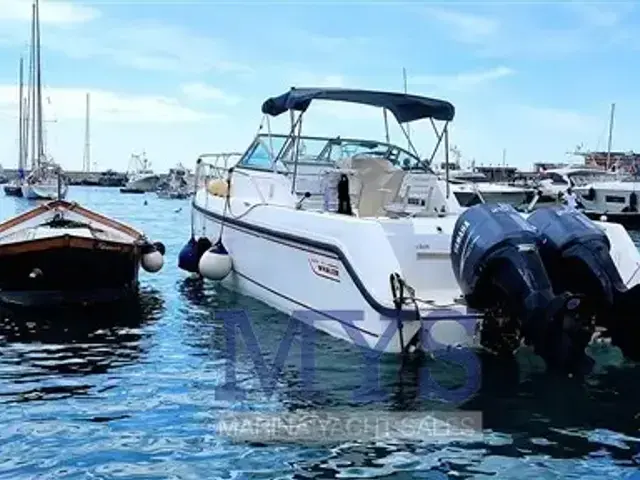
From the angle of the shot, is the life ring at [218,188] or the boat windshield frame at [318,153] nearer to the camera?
the boat windshield frame at [318,153]

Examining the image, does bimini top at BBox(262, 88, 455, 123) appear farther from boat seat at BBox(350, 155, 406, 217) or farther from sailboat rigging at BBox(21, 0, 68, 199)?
sailboat rigging at BBox(21, 0, 68, 199)

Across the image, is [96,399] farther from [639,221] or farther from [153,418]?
[639,221]

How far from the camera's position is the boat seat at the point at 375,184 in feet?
36.8

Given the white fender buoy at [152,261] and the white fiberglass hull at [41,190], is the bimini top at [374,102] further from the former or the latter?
the white fiberglass hull at [41,190]

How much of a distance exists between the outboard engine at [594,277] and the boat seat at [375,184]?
4.24 meters

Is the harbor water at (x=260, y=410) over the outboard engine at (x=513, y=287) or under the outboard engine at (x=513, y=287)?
under

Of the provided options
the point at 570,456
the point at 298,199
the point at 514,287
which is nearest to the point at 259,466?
the point at 570,456

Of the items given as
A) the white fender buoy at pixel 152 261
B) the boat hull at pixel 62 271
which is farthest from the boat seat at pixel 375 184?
the white fender buoy at pixel 152 261

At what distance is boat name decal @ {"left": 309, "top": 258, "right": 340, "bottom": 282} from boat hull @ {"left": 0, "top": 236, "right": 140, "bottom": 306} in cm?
343

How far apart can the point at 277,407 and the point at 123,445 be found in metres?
1.32

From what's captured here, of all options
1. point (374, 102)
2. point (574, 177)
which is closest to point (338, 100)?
point (374, 102)

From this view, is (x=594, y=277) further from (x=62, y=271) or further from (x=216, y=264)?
(x=62, y=271)

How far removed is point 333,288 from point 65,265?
13.6 feet

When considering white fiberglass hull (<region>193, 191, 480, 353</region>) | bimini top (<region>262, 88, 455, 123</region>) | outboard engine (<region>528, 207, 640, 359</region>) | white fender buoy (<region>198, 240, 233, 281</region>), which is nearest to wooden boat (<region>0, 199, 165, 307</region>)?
white fender buoy (<region>198, 240, 233, 281</region>)
